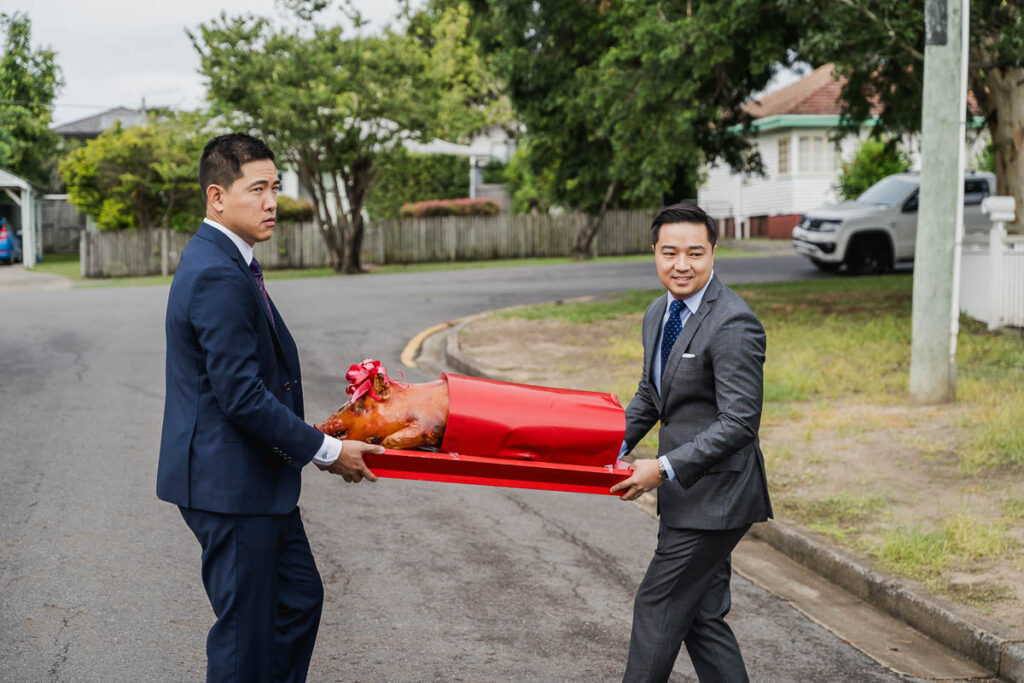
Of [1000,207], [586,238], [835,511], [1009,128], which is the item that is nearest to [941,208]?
[835,511]

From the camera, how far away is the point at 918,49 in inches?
556

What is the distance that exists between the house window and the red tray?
39240 millimetres

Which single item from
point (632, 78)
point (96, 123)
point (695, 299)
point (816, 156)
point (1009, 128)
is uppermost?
point (96, 123)

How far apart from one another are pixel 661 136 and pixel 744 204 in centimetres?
2992

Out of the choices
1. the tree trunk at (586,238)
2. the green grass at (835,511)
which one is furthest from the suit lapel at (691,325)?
the tree trunk at (586,238)

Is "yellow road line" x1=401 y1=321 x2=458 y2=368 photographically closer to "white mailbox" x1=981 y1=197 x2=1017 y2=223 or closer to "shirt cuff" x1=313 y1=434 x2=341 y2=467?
"white mailbox" x1=981 y1=197 x2=1017 y2=223

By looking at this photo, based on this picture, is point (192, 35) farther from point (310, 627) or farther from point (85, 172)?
point (310, 627)

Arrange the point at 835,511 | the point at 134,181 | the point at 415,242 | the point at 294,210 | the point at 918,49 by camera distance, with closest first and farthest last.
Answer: the point at 835,511 < the point at 918,49 < the point at 134,181 < the point at 415,242 < the point at 294,210

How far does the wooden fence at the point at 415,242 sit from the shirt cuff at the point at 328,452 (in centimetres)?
2822

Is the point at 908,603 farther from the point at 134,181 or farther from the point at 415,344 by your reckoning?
the point at 134,181

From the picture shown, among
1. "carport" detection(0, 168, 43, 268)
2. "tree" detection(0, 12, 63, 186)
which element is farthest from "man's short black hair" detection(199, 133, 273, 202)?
"tree" detection(0, 12, 63, 186)

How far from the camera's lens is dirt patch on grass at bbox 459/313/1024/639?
5.60m

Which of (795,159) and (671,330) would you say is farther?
(795,159)

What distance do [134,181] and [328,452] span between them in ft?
101
